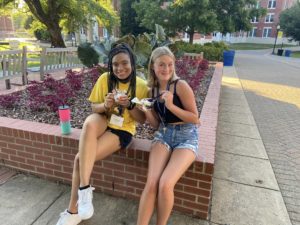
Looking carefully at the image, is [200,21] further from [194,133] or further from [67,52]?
[194,133]

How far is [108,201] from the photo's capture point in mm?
2473

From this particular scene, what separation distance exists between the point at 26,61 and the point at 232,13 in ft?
47.6

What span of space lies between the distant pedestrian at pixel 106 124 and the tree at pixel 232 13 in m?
15.2

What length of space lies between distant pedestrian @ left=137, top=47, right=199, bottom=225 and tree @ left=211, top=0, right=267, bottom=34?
15.2 metres

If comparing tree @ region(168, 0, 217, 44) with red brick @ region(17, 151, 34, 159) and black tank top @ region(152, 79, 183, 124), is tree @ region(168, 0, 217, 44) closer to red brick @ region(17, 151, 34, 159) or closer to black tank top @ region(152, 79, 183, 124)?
black tank top @ region(152, 79, 183, 124)

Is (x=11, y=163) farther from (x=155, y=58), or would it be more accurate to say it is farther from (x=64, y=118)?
(x=155, y=58)

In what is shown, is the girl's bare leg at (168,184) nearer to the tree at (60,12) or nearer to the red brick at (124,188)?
the red brick at (124,188)

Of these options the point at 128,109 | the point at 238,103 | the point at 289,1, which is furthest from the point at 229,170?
the point at 289,1

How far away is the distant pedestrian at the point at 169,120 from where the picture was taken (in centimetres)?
200

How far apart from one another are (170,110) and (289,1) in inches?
2425

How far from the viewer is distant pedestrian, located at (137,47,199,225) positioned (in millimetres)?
1998

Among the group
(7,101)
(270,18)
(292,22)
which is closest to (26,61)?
(7,101)

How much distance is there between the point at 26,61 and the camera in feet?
18.2

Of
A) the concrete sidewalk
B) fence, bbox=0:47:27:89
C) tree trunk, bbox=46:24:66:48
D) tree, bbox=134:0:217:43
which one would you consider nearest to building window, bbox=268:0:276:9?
tree, bbox=134:0:217:43
